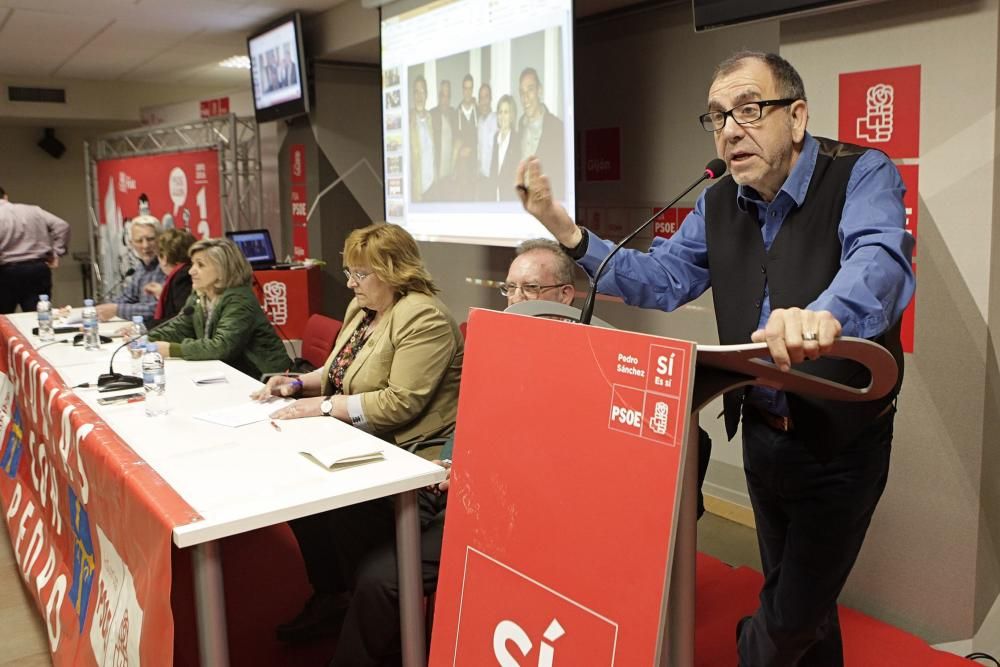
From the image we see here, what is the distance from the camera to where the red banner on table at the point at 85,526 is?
5.48ft

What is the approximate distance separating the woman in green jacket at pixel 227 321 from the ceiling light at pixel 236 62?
478cm

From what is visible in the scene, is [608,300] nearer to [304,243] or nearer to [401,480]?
[401,480]

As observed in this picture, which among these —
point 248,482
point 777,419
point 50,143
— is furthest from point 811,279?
point 50,143

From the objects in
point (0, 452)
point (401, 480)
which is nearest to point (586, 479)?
point (401, 480)

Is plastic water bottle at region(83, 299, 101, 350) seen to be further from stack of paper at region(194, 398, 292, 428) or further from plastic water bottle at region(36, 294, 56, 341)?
stack of paper at region(194, 398, 292, 428)

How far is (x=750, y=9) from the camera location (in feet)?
8.39

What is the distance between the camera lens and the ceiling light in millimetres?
7664

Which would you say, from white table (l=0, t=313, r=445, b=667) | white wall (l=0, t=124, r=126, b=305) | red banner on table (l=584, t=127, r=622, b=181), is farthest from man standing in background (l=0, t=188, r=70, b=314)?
white table (l=0, t=313, r=445, b=667)

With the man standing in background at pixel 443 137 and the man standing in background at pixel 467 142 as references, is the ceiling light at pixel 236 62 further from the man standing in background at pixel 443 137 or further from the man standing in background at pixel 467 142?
the man standing in background at pixel 467 142

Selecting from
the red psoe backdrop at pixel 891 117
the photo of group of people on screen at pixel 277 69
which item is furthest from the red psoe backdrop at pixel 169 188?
the red psoe backdrop at pixel 891 117

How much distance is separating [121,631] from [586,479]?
1307 mm

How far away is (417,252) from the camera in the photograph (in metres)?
2.55

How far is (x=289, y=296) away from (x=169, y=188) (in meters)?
2.64

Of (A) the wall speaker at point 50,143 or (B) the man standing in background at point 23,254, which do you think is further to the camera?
(A) the wall speaker at point 50,143
